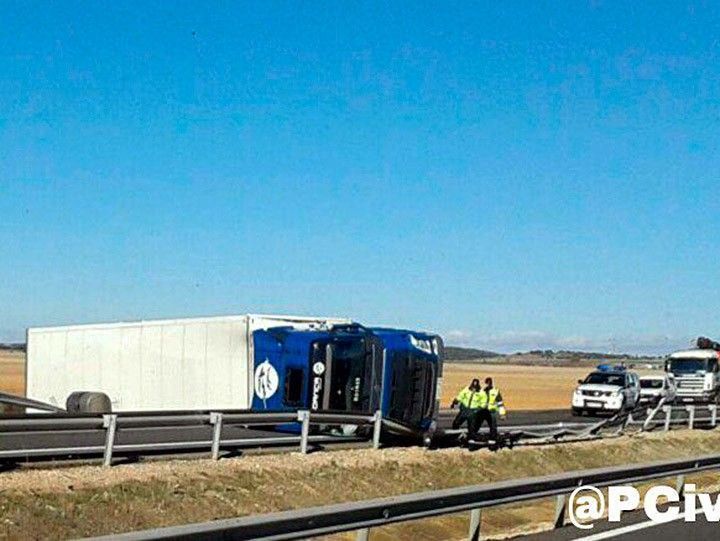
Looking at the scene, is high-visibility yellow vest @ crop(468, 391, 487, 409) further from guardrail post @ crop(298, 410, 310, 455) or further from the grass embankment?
guardrail post @ crop(298, 410, 310, 455)

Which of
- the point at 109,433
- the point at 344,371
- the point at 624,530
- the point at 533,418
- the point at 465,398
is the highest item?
the point at 344,371

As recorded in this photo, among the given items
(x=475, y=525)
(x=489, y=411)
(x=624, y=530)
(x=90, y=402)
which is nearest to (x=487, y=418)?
(x=489, y=411)

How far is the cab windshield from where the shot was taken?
155 feet

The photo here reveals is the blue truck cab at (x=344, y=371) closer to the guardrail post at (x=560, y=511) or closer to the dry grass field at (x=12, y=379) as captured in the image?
the guardrail post at (x=560, y=511)

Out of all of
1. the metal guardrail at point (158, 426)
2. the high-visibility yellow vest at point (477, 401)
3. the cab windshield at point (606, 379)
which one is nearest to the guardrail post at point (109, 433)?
the metal guardrail at point (158, 426)

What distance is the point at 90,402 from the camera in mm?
29188

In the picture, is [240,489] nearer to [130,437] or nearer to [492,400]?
[130,437]

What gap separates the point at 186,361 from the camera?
28.3m

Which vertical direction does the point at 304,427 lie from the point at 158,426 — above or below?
below

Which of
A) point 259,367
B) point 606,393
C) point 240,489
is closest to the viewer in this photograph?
point 240,489

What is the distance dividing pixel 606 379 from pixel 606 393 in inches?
A: 50.5

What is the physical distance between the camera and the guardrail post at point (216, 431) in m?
18.5

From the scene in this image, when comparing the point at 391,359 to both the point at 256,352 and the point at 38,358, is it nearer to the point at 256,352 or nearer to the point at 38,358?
the point at 256,352

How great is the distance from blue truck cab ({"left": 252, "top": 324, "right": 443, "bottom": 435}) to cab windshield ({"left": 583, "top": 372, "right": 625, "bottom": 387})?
71.4 feet
